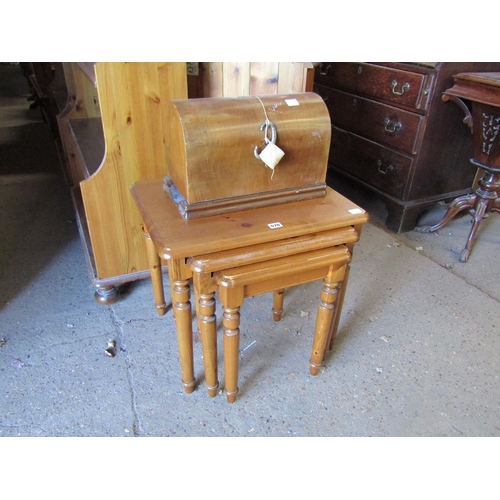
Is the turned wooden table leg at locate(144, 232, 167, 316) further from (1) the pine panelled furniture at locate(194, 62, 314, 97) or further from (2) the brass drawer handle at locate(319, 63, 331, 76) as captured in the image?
(2) the brass drawer handle at locate(319, 63, 331, 76)

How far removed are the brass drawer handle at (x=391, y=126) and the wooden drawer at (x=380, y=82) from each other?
0.10 metres

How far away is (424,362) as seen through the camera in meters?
1.59

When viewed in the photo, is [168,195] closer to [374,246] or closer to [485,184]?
[374,246]

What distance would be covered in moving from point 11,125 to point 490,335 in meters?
4.43

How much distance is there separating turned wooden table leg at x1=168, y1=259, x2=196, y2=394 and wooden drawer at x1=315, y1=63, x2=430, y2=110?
5.23 feet

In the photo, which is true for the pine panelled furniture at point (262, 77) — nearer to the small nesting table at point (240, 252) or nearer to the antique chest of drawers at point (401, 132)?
the small nesting table at point (240, 252)

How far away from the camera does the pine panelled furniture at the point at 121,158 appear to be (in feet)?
4.70

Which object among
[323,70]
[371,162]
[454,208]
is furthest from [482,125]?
[323,70]

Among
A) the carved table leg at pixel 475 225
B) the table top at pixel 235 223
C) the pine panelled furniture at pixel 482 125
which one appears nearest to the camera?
the table top at pixel 235 223

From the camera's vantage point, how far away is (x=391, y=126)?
230cm

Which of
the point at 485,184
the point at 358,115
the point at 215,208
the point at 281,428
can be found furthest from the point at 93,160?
the point at 485,184

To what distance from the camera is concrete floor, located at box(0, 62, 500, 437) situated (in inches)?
53.3

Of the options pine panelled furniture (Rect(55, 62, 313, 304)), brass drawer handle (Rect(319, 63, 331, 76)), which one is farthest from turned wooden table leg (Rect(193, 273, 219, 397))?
brass drawer handle (Rect(319, 63, 331, 76))

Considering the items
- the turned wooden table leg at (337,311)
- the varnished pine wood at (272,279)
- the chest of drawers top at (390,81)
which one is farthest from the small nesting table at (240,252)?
the chest of drawers top at (390,81)
